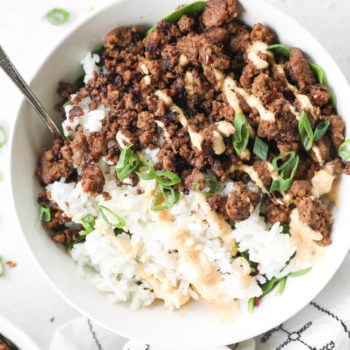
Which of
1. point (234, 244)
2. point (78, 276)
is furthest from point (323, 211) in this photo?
point (78, 276)

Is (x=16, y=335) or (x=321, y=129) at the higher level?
(x=321, y=129)

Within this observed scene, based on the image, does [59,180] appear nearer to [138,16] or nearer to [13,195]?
[13,195]

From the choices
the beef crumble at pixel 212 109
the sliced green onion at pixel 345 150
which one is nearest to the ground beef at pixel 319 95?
the beef crumble at pixel 212 109

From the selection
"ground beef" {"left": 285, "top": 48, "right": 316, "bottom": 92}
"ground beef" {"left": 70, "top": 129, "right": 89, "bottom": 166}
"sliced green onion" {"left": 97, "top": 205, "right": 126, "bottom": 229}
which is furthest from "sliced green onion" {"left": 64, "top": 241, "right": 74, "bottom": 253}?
"ground beef" {"left": 285, "top": 48, "right": 316, "bottom": 92}

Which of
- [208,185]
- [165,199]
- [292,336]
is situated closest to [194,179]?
[208,185]

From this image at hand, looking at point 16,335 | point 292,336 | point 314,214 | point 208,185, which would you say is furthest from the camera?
point 292,336

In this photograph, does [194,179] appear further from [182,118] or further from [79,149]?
[79,149]

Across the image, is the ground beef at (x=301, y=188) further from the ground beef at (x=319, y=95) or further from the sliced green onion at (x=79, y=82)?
the sliced green onion at (x=79, y=82)
